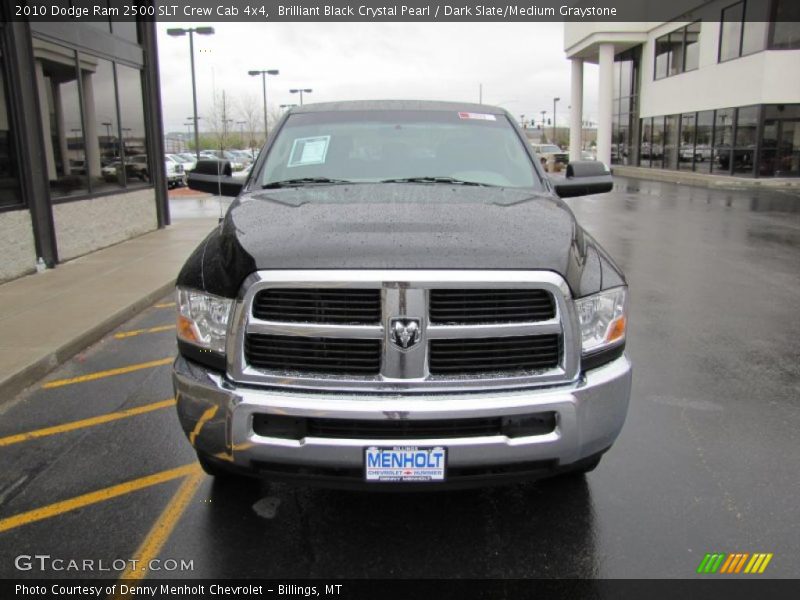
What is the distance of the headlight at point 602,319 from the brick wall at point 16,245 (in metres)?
7.82

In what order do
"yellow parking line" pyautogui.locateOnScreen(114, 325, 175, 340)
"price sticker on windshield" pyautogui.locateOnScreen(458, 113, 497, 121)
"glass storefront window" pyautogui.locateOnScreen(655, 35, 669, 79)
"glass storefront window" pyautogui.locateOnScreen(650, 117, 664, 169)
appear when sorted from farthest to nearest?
"glass storefront window" pyautogui.locateOnScreen(650, 117, 664, 169) < "glass storefront window" pyautogui.locateOnScreen(655, 35, 669, 79) < "yellow parking line" pyautogui.locateOnScreen(114, 325, 175, 340) < "price sticker on windshield" pyautogui.locateOnScreen(458, 113, 497, 121)

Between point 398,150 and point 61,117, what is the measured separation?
8241 millimetres

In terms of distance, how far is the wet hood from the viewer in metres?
2.59

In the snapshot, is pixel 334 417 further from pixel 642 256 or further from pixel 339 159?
pixel 642 256

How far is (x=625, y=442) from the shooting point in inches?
154

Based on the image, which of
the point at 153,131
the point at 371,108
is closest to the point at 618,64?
the point at 153,131

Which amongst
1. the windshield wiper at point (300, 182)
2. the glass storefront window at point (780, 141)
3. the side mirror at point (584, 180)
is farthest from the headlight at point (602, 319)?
the glass storefront window at point (780, 141)

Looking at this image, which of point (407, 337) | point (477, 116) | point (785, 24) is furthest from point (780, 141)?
point (407, 337)

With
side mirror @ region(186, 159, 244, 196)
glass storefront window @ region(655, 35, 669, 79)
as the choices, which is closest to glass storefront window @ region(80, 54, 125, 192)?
side mirror @ region(186, 159, 244, 196)

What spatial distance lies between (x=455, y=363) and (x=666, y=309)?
207 inches

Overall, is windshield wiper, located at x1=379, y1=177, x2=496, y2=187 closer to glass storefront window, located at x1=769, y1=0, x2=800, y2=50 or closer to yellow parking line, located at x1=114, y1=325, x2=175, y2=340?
yellow parking line, located at x1=114, y1=325, x2=175, y2=340

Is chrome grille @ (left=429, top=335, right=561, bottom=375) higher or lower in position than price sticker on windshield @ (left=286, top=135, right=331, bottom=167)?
lower

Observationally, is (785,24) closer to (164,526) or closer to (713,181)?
(713,181)

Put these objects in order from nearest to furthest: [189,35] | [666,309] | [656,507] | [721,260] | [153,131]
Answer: [656,507]
[666,309]
[721,260]
[153,131]
[189,35]
